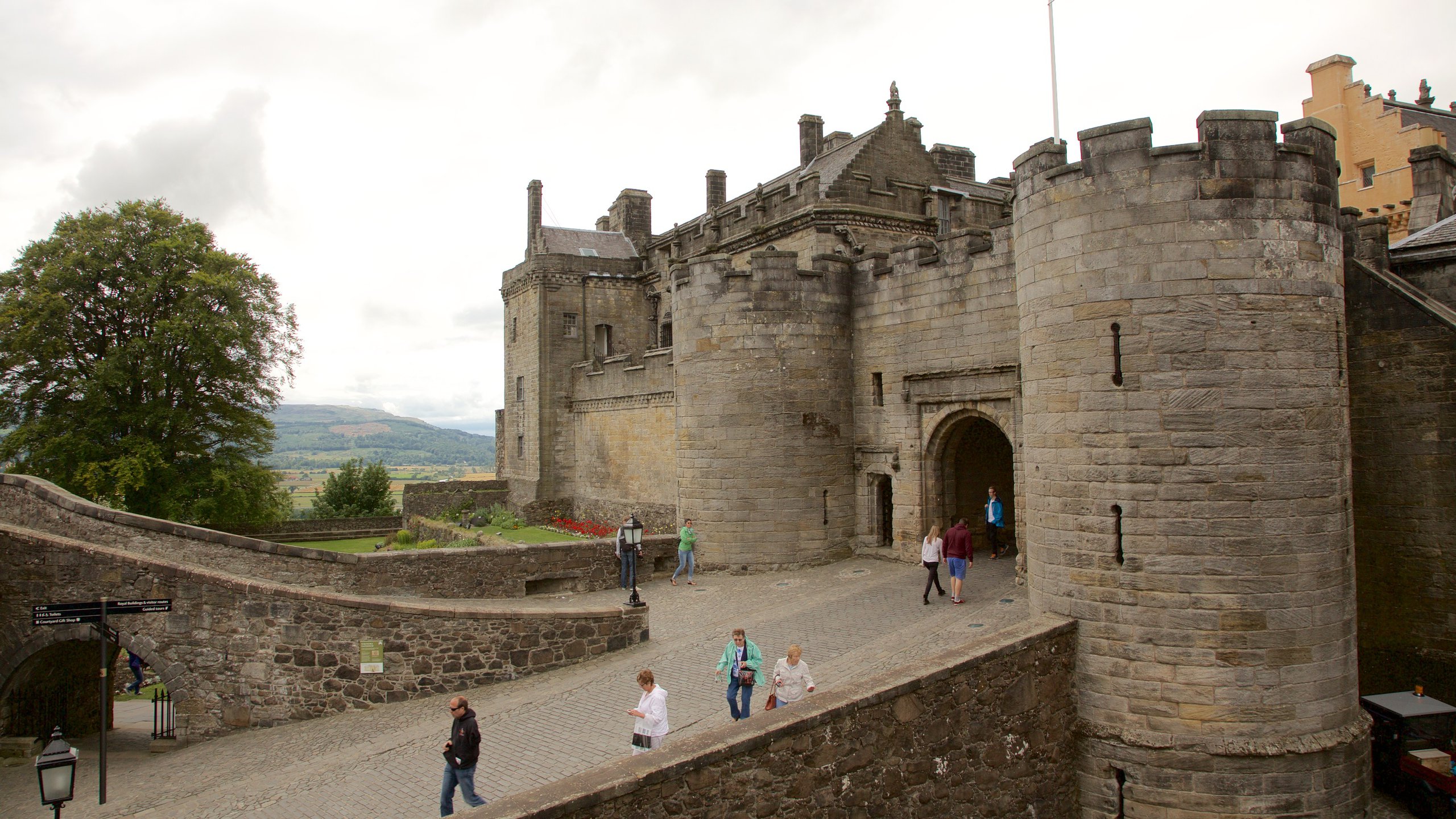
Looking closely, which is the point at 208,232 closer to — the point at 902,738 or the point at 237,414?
the point at 237,414

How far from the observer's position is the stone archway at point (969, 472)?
17.9 metres

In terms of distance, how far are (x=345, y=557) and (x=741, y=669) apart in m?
10.4

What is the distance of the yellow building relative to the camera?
24719 mm

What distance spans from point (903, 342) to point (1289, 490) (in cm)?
955

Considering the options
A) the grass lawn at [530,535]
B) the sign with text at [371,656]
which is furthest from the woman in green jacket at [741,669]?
the grass lawn at [530,535]

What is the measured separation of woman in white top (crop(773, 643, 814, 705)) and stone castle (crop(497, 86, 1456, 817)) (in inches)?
126

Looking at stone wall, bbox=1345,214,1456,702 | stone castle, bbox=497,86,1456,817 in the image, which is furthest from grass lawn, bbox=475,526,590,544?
stone wall, bbox=1345,214,1456,702

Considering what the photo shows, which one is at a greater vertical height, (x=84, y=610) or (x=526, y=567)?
(x=84, y=610)

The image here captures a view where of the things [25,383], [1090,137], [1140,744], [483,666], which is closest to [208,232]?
[25,383]

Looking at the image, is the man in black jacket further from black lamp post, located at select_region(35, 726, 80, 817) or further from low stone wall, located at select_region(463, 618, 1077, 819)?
black lamp post, located at select_region(35, 726, 80, 817)

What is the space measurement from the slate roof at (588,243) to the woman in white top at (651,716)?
27.1 metres

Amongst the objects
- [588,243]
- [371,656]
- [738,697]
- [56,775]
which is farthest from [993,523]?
[588,243]

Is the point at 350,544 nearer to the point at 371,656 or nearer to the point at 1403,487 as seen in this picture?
the point at 371,656

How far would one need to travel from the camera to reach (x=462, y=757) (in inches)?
336
